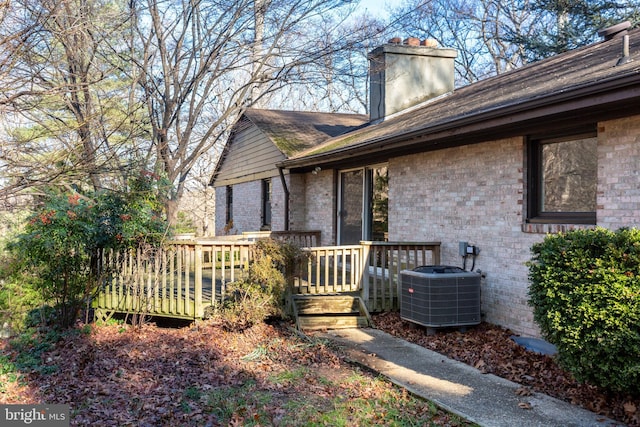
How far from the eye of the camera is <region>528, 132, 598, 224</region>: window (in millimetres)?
6137

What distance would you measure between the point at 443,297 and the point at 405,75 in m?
7.61

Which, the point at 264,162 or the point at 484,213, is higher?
the point at 264,162

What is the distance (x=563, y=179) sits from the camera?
21.1ft

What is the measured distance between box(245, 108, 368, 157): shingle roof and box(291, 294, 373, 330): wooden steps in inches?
238

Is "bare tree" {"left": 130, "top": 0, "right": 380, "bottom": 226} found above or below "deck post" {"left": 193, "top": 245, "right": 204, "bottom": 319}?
above

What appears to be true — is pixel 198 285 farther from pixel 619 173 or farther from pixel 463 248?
Answer: pixel 619 173

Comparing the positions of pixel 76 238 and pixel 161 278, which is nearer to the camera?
pixel 76 238

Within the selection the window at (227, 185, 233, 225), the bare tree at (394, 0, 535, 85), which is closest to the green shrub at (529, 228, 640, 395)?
the window at (227, 185, 233, 225)

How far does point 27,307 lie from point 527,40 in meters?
17.6

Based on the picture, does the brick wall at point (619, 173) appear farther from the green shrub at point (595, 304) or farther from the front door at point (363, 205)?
the front door at point (363, 205)

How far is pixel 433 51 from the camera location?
1350cm

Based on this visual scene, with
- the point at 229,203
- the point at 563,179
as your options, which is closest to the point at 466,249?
the point at 563,179

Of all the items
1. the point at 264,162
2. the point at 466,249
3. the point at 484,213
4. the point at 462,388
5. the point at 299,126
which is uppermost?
the point at 299,126

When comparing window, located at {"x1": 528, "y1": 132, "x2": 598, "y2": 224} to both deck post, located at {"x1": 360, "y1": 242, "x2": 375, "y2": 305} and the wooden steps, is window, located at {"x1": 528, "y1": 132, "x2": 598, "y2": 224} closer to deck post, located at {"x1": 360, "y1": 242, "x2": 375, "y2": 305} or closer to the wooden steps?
deck post, located at {"x1": 360, "y1": 242, "x2": 375, "y2": 305}
